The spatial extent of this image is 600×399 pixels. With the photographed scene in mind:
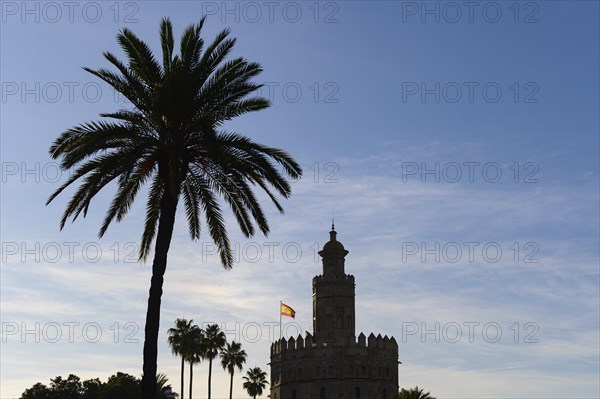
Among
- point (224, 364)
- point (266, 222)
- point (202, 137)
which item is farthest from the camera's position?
point (224, 364)

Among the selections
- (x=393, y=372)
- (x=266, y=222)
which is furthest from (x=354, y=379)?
(x=266, y=222)

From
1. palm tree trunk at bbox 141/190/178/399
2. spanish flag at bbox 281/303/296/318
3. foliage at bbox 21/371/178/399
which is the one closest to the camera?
palm tree trunk at bbox 141/190/178/399

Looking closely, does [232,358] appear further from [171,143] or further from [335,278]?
[171,143]

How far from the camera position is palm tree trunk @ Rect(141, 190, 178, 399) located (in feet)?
86.0

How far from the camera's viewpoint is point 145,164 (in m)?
27.9

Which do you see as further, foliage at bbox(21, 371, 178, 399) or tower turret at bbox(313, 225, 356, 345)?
tower turret at bbox(313, 225, 356, 345)

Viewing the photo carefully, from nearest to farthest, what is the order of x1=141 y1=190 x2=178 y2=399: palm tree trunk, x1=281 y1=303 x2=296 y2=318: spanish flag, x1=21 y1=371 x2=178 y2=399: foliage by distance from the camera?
x1=141 y1=190 x2=178 y2=399: palm tree trunk < x1=21 y1=371 x2=178 y2=399: foliage < x1=281 y1=303 x2=296 y2=318: spanish flag

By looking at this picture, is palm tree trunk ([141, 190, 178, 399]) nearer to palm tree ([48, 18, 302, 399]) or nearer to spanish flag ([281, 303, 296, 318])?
palm tree ([48, 18, 302, 399])

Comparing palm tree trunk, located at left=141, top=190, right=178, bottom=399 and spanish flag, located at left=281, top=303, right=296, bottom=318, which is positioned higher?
spanish flag, located at left=281, top=303, right=296, bottom=318

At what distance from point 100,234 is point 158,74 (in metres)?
6.16

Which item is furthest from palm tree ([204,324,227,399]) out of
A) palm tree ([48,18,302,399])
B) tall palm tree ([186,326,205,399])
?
palm tree ([48,18,302,399])

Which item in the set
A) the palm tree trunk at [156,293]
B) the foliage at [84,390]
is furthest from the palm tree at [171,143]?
the foliage at [84,390]

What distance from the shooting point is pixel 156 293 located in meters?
27.1

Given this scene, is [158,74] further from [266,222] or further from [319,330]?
[319,330]
